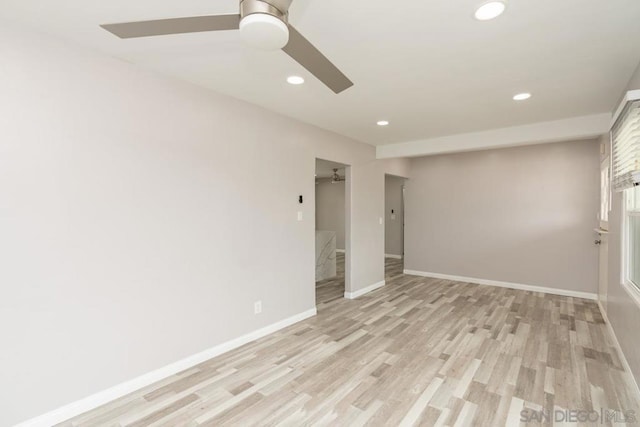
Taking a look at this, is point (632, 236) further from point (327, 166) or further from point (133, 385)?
point (327, 166)

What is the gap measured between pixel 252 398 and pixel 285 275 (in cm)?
146

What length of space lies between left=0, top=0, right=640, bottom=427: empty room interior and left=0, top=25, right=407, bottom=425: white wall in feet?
0.04

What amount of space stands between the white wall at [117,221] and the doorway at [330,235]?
1530mm

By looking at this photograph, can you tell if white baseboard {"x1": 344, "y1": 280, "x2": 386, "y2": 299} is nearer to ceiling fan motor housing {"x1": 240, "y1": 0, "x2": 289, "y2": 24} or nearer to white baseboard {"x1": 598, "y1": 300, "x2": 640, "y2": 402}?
white baseboard {"x1": 598, "y1": 300, "x2": 640, "y2": 402}

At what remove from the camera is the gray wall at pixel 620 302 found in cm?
223

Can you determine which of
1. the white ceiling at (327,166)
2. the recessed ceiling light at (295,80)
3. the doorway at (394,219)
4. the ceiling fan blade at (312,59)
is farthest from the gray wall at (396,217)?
the ceiling fan blade at (312,59)

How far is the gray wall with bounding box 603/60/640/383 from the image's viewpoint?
2232 mm

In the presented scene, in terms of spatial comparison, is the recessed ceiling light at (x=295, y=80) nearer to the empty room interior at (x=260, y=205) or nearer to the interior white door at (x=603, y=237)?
the empty room interior at (x=260, y=205)

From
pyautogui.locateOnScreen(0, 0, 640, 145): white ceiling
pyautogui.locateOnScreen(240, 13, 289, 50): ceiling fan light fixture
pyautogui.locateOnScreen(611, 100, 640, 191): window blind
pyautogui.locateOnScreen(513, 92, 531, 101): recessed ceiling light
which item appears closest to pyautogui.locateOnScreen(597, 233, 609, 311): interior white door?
pyautogui.locateOnScreen(611, 100, 640, 191): window blind

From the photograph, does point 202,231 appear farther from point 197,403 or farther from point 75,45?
point 75,45

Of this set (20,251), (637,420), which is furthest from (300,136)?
(637,420)

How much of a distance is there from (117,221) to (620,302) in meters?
4.34

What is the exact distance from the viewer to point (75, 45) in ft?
6.47

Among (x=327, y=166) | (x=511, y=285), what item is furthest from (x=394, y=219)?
(x=511, y=285)
